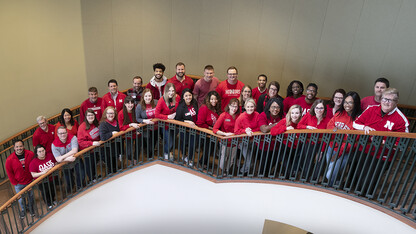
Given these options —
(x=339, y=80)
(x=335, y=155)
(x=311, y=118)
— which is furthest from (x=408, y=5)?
(x=335, y=155)

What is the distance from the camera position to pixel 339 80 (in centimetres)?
624

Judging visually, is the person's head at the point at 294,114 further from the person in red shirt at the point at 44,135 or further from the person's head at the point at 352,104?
the person in red shirt at the point at 44,135

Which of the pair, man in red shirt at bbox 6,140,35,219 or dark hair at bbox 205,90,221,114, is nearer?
man in red shirt at bbox 6,140,35,219

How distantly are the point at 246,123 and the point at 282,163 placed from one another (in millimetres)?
724

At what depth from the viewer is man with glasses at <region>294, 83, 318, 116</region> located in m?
4.48

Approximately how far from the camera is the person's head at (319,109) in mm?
3785

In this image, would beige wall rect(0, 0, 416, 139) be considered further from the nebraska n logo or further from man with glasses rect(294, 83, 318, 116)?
the nebraska n logo

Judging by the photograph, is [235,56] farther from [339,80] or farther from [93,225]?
[93,225]

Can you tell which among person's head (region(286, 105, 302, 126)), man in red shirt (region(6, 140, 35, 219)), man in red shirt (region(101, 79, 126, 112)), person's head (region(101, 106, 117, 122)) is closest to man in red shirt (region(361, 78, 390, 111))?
person's head (region(286, 105, 302, 126))

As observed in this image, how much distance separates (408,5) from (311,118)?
11.1ft

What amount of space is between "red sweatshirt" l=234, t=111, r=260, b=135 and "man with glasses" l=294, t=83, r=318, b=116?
866 millimetres

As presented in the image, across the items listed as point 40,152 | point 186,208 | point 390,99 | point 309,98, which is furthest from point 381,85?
point 40,152

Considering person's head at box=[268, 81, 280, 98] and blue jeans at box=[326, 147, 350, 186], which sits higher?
person's head at box=[268, 81, 280, 98]

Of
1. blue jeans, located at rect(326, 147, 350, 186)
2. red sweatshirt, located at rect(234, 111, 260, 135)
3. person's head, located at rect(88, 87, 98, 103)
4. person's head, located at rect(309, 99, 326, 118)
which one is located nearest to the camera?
blue jeans, located at rect(326, 147, 350, 186)
